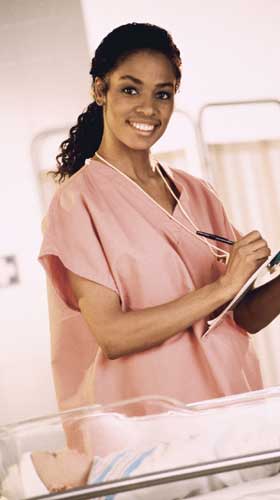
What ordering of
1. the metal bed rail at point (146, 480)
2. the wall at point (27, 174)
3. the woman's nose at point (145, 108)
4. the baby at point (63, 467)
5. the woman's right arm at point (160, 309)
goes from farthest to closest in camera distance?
the wall at point (27, 174)
the woman's nose at point (145, 108)
the woman's right arm at point (160, 309)
the baby at point (63, 467)
the metal bed rail at point (146, 480)

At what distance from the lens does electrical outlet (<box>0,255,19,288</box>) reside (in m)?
1.71

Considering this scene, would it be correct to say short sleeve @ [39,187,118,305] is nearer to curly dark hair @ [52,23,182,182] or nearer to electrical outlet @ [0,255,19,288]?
curly dark hair @ [52,23,182,182]

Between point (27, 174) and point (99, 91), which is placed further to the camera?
point (27, 174)

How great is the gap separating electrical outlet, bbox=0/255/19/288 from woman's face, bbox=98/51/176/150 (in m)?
0.54

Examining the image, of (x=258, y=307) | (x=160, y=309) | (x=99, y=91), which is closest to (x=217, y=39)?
(x=99, y=91)

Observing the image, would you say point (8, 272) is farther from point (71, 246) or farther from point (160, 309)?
point (160, 309)

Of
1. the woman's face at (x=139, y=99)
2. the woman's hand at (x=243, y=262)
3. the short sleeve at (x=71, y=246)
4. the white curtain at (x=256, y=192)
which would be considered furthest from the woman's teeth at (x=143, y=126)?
the white curtain at (x=256, y=192)

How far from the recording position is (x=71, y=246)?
117 cm

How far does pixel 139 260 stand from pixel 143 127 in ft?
0.69

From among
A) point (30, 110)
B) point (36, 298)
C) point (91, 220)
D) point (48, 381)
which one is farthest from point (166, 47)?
point (48, 381)

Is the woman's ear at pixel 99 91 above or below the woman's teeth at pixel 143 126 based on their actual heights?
above

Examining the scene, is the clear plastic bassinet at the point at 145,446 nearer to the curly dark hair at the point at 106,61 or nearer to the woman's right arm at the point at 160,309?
the woman's right arm at the point at 160,309

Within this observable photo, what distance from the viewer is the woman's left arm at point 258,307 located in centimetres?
125

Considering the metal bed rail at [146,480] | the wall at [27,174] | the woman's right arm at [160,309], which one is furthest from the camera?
the wall at [27,174]
